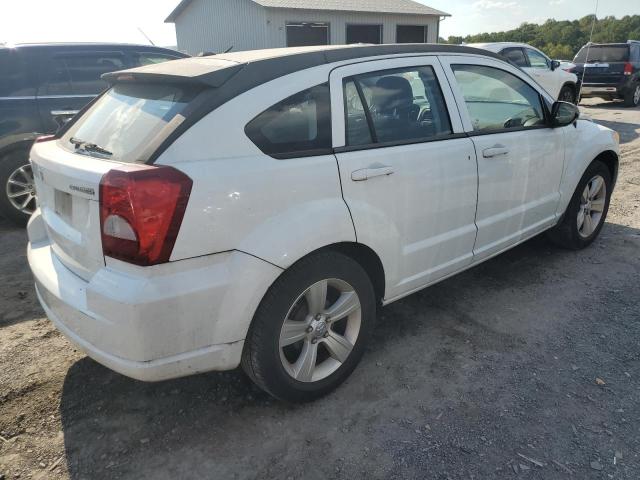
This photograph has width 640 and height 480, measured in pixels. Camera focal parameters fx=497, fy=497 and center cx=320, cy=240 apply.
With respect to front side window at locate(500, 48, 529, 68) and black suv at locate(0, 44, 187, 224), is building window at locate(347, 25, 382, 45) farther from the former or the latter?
black suv at locate(0, 44, 187, 224)

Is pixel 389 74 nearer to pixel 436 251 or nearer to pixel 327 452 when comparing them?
pixel 436 251

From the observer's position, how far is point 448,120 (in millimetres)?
3037

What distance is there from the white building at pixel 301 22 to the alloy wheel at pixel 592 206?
57.0 ft

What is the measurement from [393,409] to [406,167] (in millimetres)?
1284

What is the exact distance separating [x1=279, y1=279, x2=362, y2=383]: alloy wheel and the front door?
1.20m

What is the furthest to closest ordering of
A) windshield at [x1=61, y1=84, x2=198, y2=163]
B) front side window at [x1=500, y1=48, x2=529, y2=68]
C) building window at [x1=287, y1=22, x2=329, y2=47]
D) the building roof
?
building window at [x1=287, y1=22, x2=329, y2=47] → the building roof → front side window at [x1=500, y1=48, x2=529, y2=68] → windshield at [x1=61, y1=84, x2=198, y2=163]

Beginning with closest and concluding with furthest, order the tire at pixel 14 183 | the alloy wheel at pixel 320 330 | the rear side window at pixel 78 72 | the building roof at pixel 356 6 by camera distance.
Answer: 1. the alloy wheel at pixel 320 330
2. the tire at pixel 14 183
3. the rear side window at pixel 78 72
4. the building roof at pixel 356 6

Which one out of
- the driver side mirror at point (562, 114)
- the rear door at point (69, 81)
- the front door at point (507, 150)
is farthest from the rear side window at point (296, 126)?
the rear door at point (69, 81)

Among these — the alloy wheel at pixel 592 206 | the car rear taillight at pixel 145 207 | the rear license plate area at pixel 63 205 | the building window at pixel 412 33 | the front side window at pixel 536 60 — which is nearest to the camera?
the car rear taillight at pixel 145 207

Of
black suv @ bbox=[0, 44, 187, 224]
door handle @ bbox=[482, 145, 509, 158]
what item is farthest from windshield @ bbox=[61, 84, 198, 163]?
black suv @ bbox=[0, 44, 187, 224]

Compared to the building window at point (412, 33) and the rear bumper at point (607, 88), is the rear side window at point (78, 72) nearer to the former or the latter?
the rear bumper at point (607, 88)

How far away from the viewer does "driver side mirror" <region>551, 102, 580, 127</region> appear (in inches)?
148

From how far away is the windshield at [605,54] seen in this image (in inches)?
595

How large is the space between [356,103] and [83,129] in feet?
4.76
